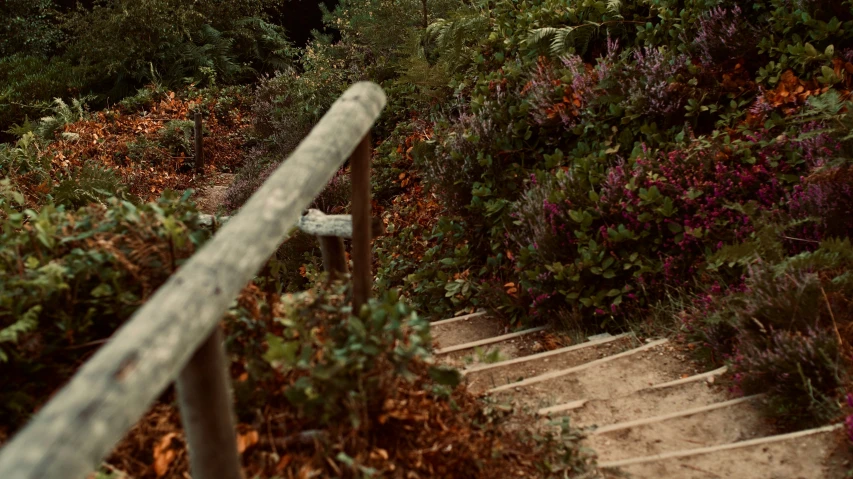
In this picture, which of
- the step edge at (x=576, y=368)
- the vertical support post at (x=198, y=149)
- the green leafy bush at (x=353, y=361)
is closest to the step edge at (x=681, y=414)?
the step edge at (x=576, y=368)

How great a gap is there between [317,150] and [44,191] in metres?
6.47

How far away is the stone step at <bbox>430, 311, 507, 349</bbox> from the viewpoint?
17.1ft

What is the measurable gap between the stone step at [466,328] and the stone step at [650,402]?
4.67 ft

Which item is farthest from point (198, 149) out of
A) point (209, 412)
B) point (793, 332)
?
point (209, 412)

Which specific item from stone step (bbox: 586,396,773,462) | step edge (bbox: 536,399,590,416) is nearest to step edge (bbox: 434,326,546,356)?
step edge (bbox: 536,399,590,416)

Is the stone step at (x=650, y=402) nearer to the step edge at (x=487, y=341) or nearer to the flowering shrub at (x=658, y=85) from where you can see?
the step edge at (x=487, y=341)

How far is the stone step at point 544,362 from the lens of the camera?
13.7 feet

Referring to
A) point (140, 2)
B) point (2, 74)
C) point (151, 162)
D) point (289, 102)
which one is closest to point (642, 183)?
point (289, 102)

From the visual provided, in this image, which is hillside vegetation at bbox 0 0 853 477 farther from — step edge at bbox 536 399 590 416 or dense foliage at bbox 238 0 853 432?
step edge at bbox 536 399 590 416

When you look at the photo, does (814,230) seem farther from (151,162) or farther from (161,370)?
(151,162)

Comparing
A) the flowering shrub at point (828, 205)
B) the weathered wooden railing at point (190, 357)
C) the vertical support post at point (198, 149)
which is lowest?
the vertical support post at point (198, 149)

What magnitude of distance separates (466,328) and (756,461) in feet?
8.14

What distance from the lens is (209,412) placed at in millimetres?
2039

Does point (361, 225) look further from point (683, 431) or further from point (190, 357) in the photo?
point (683, 431)
